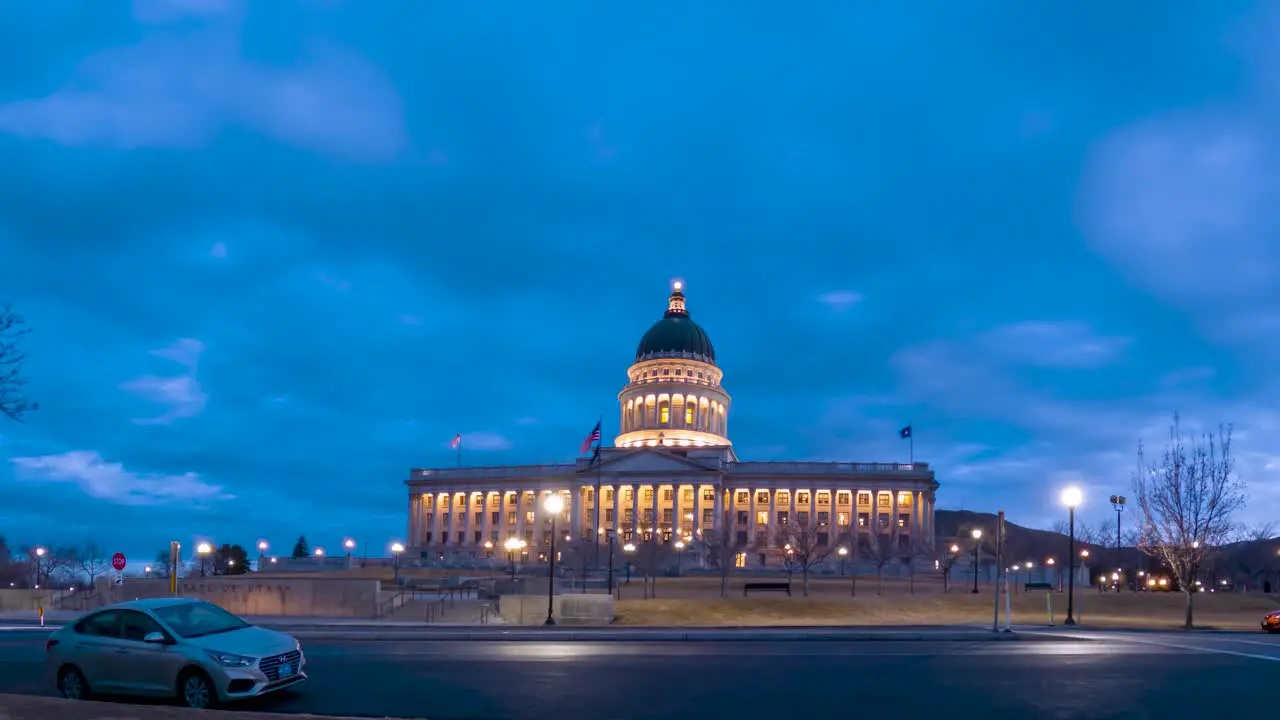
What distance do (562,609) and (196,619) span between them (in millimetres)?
24871

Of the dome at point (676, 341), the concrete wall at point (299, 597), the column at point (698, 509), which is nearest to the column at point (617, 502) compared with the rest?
the column at point (698, 509)

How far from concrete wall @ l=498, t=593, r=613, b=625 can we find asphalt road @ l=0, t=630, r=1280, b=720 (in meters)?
14.5

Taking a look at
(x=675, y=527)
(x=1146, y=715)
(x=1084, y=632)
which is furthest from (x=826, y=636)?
(x=675, y=527)

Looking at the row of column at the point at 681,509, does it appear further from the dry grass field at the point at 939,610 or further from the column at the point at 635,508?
the dry grass field at the point at 939,610

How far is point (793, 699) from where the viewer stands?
596 inches

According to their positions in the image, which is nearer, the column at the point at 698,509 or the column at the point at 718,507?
the column at the point at 718,507

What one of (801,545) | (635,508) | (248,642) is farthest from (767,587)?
(635,508)

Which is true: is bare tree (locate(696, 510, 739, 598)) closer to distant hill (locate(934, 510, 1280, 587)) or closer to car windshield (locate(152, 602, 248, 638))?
distant hill (locate(934, 510, 1280, 587))

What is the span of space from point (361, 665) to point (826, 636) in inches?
522

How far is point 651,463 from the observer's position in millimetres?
132750

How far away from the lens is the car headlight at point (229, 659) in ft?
45.4

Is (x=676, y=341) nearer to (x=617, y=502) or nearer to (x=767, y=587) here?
(x=617, y=502)

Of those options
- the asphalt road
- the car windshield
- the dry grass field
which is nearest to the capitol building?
the dry grass field

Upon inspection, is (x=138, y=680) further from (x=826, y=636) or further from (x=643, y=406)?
(x=643, y=406)
